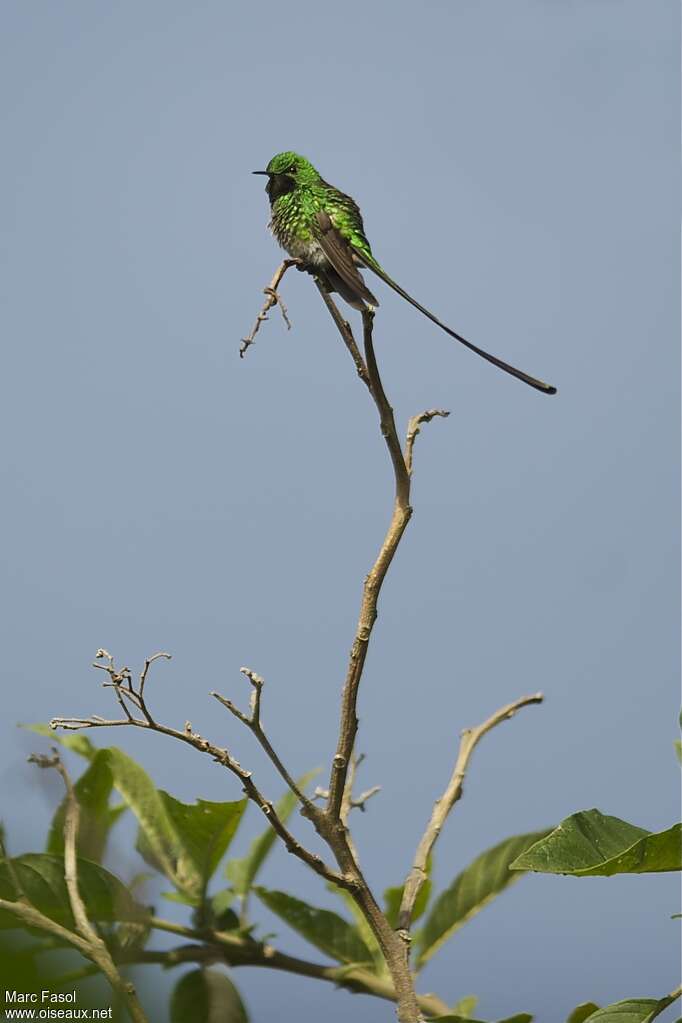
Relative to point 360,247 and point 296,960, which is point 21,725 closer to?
point 296,960

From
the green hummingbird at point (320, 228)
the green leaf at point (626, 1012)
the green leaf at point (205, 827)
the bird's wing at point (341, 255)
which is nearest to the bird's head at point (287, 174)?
the green hummingbird at point (320, 228)

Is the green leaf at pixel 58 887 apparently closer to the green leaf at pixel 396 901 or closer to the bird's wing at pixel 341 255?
the green leaf at pixel 396 901

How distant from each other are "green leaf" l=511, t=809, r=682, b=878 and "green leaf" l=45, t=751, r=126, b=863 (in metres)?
0.48

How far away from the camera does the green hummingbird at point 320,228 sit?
1667 millimetres

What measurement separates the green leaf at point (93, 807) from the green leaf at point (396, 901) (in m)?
0.31

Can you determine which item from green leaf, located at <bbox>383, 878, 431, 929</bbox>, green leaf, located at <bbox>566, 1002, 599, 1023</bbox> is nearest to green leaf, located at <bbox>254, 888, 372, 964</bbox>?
green leaf, located at <bbox>383, 878, 431, 929</bbox>

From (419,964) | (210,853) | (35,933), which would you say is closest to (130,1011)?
(35,933)

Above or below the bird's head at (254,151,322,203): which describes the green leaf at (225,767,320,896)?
below

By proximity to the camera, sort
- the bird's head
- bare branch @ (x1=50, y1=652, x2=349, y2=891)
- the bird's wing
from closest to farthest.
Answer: bare branch @ (x1=50, y1=652, x2=349, y2=891) → the bird's wing → the bird's head

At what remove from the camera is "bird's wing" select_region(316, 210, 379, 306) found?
62.7 inches

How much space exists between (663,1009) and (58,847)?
598 mm

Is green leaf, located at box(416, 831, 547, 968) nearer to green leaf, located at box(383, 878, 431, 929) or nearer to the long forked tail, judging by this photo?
green leaf, located at box(383, 878, 431, 929)

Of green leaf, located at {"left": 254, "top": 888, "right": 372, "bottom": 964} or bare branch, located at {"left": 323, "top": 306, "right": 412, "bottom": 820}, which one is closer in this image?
bare branch, located at {"left": 323, "top": 306, "right": 412, "bottom": 820}

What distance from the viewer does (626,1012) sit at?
3.03ft
